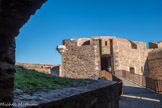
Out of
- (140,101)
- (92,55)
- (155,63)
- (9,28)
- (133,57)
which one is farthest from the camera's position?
(133,57)

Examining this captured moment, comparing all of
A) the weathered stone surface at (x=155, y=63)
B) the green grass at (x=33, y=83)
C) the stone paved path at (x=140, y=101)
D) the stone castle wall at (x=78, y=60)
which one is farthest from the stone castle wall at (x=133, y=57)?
the green grass at (x=33, y=83)

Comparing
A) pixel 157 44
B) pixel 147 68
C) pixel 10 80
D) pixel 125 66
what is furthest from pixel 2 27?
pixel 157 44

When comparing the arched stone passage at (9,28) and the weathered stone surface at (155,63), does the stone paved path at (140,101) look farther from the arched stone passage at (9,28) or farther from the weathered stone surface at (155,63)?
the weathered stone surface at (155,63)

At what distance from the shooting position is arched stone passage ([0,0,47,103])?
1.36 metres

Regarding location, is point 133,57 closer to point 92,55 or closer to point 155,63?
point 155,63

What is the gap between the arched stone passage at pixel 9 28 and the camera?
1355mm

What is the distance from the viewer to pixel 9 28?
1460 mm

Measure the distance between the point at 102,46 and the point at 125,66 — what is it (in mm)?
3938

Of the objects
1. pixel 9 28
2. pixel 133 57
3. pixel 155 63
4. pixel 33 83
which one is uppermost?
pixel 133 57

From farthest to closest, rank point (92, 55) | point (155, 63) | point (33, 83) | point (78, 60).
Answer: point (155, 63), point (78, 60), point (92, 55), point (33, 83)

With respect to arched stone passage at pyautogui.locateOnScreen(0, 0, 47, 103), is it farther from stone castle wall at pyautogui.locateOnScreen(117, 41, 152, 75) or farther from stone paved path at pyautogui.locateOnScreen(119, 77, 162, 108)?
stone castle wall at pyautogui.locateOnScreen(117, 41, 152, 75)

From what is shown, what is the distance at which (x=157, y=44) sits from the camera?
26516mm

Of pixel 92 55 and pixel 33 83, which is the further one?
pixel 92 55

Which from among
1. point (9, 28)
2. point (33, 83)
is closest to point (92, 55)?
point (33, 83)
